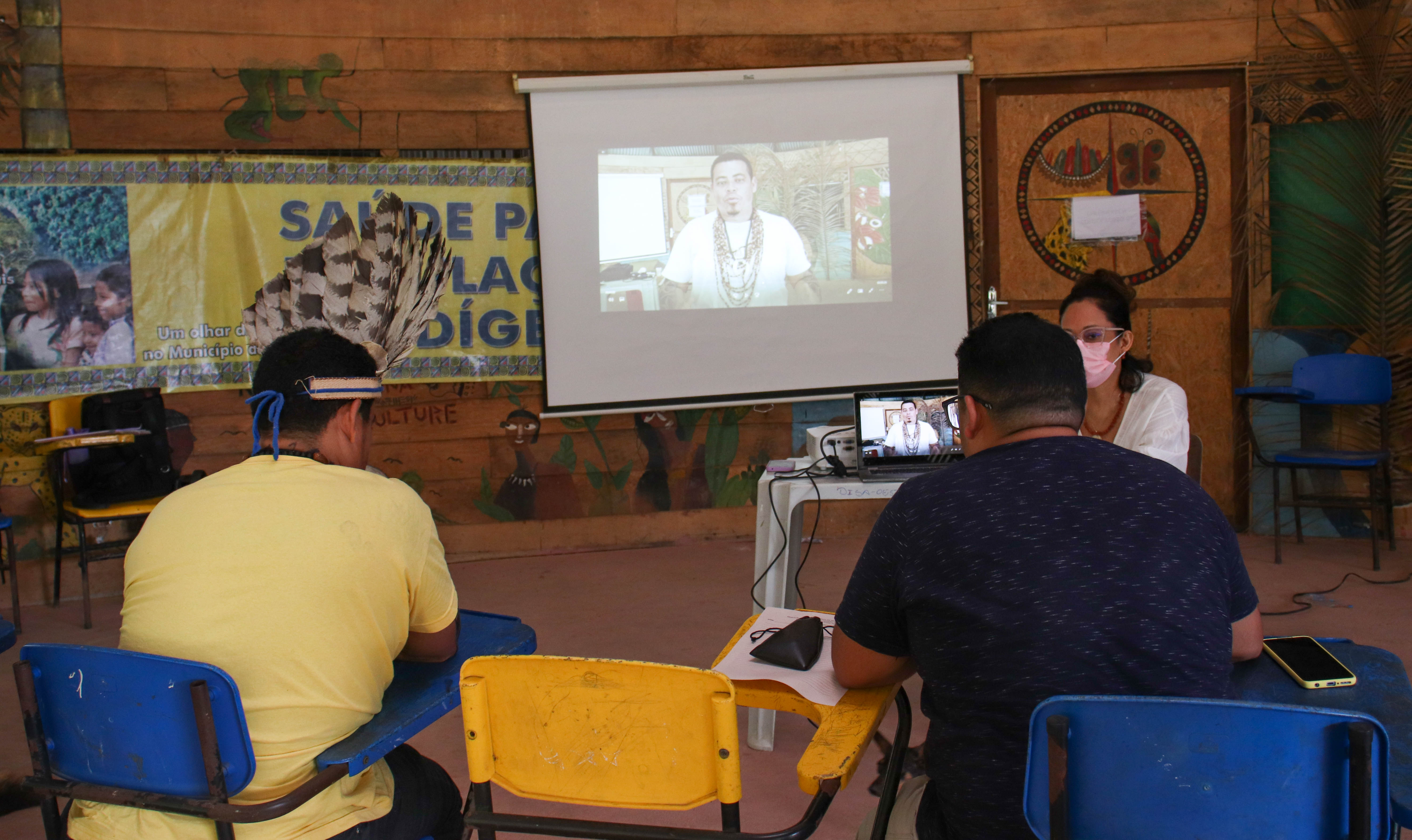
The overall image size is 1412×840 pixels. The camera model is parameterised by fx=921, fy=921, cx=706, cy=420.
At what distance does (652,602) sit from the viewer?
13.3ft

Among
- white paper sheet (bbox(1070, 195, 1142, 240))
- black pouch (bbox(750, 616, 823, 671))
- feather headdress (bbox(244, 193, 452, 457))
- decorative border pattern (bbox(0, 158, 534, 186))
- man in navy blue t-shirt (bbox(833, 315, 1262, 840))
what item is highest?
decorative border pattern (bbox(0, 158, 534, 186))

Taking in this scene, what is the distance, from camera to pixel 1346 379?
4.57 metres

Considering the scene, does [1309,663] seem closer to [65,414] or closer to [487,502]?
[487,502]

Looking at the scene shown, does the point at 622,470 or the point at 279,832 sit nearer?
the point at 279,832

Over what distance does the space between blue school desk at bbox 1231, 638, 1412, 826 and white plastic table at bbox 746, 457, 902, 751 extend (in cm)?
126

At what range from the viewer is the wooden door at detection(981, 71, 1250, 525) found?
4957 mm

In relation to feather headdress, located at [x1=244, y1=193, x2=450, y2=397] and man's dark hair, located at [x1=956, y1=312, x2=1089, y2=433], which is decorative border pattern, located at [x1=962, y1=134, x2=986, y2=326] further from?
man's dark hair, located at [x1=956, y1=312, x2=1089, y2=433]

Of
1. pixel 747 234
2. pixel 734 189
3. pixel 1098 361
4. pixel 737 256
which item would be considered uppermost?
pixel 734 189

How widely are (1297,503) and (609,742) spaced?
4.57 metres

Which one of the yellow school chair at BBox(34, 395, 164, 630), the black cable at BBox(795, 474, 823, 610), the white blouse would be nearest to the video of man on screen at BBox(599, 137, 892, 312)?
the black cable at BBox(795, 474, 823, 610)

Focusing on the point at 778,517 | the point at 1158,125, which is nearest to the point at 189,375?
the point at 778,517

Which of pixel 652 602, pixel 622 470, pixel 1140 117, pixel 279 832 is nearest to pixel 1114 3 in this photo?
pixel 1140 117

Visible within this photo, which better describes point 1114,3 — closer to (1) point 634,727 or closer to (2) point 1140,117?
(2) point 1140,117

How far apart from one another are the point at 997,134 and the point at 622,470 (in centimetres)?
275
